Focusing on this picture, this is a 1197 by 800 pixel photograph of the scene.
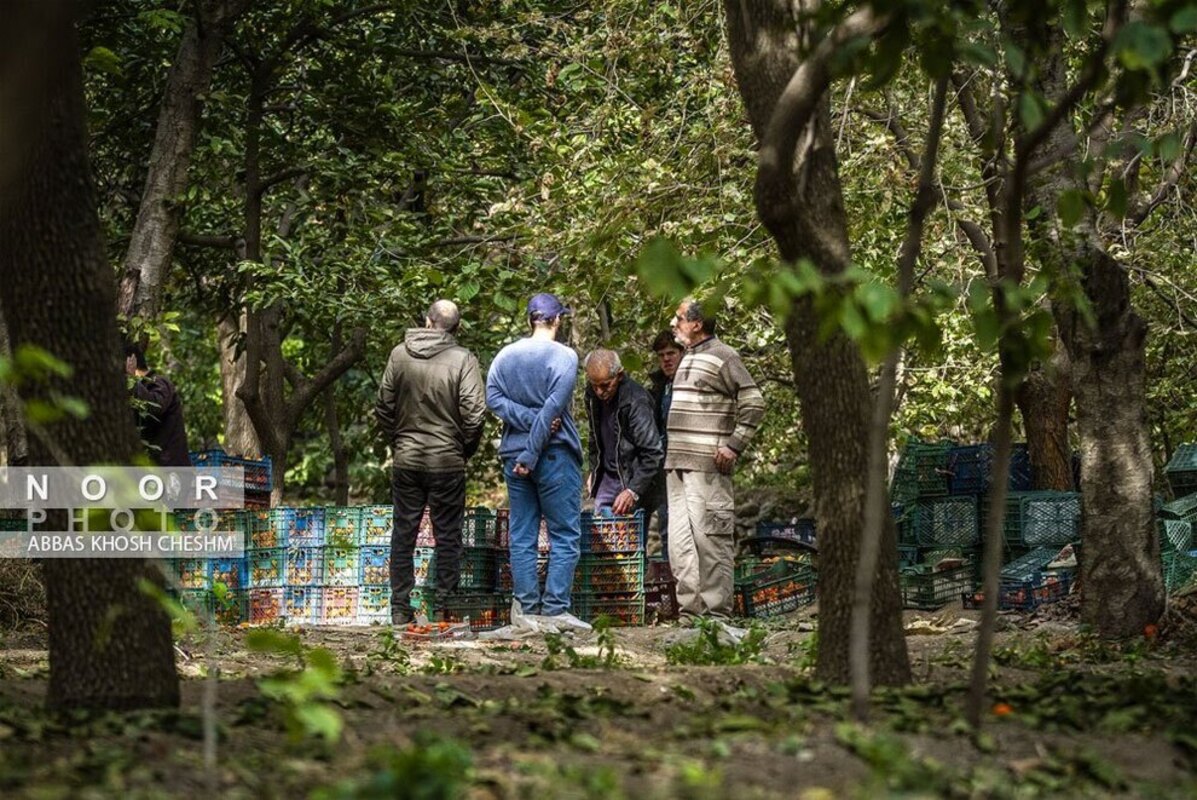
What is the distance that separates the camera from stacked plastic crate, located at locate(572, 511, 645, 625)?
12344 mm

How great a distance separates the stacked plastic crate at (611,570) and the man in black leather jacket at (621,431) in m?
0.32

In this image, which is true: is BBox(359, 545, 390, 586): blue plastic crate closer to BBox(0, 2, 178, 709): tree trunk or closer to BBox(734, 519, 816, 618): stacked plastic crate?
BBox(734, 519, 816, 618): stacked plastic crate

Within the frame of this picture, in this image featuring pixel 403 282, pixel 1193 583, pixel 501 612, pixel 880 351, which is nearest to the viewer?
pixel 880 351

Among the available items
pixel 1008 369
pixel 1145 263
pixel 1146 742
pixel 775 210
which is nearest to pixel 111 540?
pixel 775 210

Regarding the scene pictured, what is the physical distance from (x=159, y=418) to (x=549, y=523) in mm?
2915

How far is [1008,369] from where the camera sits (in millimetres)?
5645

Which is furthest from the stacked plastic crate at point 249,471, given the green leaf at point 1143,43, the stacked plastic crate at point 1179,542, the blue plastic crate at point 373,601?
the green leaf at point 1143,43

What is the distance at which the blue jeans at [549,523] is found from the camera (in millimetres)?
11359

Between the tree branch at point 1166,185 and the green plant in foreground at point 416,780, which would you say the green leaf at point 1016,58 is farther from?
the tree branch at point 1166,185

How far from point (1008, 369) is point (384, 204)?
12426 mm

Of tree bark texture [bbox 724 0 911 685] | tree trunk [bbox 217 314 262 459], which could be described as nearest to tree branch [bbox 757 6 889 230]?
tree bark texture [bbox 724 0 911 685]

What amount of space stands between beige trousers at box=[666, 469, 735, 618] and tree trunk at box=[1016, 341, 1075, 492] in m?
5.27

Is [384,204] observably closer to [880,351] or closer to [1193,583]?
[1193,583]

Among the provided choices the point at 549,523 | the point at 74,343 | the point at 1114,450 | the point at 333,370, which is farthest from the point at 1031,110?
the point at 333,370
